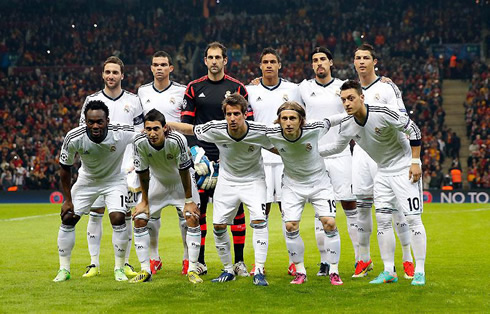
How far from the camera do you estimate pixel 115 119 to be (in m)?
9.64

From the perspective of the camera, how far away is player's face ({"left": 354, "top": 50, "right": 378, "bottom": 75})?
899 centimetres

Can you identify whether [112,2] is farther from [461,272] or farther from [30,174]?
[461,272]

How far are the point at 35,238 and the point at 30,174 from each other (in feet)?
48.0

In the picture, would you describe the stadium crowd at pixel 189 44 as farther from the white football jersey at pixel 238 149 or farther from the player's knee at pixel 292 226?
the player's knee at pixel 292 226

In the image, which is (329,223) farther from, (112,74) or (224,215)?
(112,74)

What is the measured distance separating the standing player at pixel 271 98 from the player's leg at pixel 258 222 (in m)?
0.92

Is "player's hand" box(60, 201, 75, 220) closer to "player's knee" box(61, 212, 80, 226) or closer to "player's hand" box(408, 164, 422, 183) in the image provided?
"player's knee" box(61, 212, 80, 226)

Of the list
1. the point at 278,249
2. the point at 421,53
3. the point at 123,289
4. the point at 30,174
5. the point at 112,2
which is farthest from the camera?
the point at 112,2

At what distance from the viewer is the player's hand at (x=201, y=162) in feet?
29.5

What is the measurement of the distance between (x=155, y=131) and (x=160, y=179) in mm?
918

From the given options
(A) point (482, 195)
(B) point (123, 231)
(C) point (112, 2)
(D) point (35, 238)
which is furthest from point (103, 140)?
(C) point (112, 2)

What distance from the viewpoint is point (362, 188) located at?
9.03 m

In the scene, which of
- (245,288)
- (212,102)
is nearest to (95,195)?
(212,102)

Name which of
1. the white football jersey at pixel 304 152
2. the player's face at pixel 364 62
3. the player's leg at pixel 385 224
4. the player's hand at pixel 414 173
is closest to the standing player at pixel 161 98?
the white football jersey at pixel 304 152
